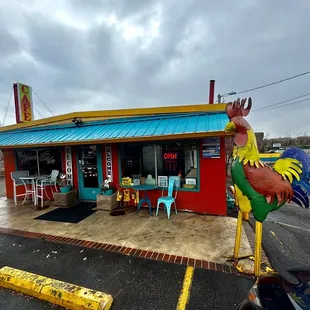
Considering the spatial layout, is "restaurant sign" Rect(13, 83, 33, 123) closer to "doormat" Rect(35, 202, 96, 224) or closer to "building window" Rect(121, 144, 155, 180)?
"doormat" Rect(35, 202, 96, 224)

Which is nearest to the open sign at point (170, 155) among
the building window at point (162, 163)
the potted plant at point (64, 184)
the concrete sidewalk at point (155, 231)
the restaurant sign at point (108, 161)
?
the building window at point (162, 163)

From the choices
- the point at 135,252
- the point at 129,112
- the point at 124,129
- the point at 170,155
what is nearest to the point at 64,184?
the point at 124,129

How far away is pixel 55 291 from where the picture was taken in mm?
2314

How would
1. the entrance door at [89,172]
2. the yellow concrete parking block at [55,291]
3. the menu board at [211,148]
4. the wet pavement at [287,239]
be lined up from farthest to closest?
the entrance door at [89,172] < the menu board at [211,148] < the wet pavement at [287,239] < the yellow concrete parking block at [55,291]

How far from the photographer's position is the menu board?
493 centimetres

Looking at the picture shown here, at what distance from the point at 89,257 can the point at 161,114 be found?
4189 mm

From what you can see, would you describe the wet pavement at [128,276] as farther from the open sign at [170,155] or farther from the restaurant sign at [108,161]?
the open sign at [170,155]

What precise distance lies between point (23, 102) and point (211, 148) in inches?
334

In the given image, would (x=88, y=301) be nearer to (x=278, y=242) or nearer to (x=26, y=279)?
(x=26, y=279)

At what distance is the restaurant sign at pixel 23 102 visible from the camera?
803 centimetres

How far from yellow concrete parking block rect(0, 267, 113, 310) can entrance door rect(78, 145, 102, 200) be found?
12.2ft

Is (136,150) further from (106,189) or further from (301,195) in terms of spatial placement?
(301,195)

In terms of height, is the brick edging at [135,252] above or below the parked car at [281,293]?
below

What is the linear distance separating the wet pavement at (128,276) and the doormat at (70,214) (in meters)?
1.30
